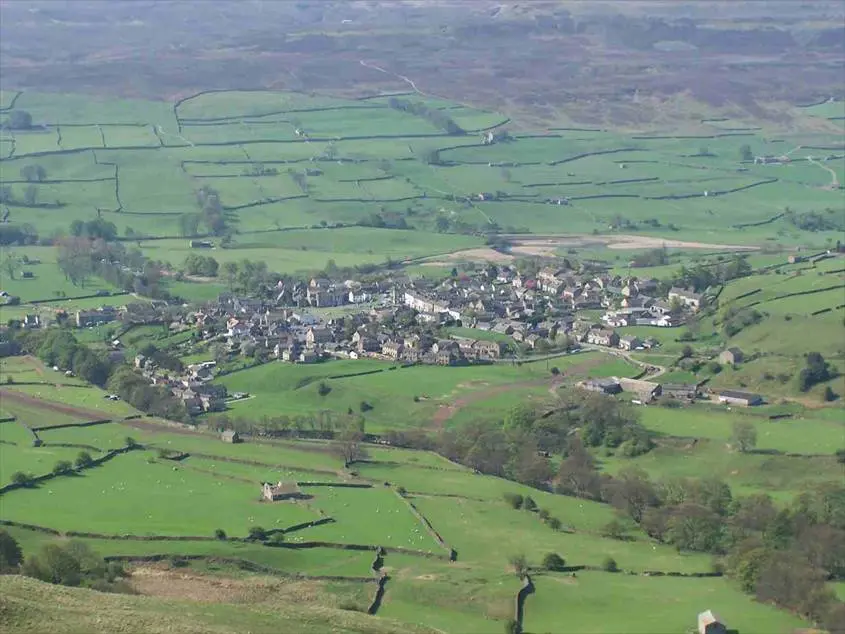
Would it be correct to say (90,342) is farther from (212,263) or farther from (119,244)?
(119,244)

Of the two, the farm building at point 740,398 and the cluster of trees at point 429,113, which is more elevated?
the cluster of trees at point 429,113

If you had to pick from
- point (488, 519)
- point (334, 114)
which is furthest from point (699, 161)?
point (488, 519)

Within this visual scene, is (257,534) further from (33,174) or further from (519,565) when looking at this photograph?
(33,174)

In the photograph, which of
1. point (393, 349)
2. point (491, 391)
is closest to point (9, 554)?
point (491, 391)

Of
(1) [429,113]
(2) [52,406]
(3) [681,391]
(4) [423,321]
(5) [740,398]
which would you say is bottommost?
(4) [423,321]

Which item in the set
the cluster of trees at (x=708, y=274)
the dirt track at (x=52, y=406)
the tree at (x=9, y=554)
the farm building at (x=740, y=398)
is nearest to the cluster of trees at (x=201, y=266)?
the cluster of trees at (x=708, y=274)

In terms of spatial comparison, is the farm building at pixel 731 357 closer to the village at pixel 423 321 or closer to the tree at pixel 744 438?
the village at pixel 423 321
